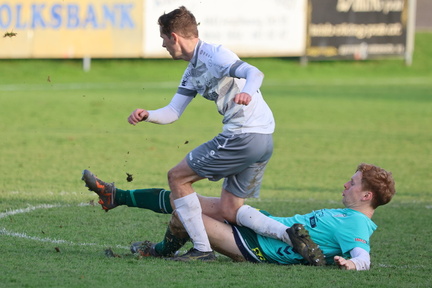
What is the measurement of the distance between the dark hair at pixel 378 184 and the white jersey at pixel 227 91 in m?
0.74

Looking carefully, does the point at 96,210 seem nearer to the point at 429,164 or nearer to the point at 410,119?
the point at 429,164

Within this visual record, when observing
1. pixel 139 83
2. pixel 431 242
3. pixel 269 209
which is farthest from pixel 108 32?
pixel 431 242

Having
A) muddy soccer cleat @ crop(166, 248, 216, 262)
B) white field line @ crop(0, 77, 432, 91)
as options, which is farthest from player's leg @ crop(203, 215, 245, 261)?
white field line @ crop(0, 77, 432, 91)

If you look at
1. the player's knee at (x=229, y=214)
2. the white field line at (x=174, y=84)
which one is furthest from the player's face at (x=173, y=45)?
the white field line at (x=174, y=84)

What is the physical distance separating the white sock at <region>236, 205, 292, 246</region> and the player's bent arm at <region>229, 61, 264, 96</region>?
2.99ft

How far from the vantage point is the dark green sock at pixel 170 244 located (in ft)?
19.4

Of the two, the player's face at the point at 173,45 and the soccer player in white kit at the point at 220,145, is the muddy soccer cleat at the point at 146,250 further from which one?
the player's face at the point at 173,45

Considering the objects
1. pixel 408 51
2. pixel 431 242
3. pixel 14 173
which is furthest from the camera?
pixel 408 51

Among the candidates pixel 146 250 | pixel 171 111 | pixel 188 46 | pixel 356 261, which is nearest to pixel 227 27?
pixel 171 111

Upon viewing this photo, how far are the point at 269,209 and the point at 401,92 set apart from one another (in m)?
16.2

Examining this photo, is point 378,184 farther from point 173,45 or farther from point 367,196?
point 173,45

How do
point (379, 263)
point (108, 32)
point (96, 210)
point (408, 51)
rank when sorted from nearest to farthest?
point (379, 263) → point (96, 210) → point (108, 32) → point (408, 51)

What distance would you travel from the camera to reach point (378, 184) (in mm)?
5742

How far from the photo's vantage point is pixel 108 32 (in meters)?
23.2
